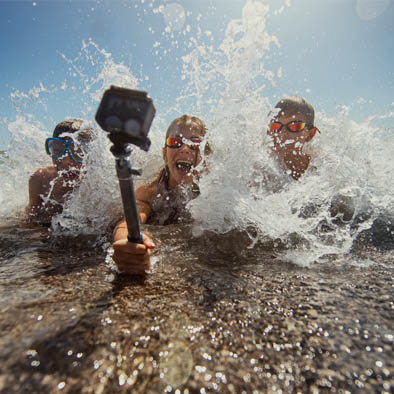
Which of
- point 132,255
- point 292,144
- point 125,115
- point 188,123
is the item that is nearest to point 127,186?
point 125,115

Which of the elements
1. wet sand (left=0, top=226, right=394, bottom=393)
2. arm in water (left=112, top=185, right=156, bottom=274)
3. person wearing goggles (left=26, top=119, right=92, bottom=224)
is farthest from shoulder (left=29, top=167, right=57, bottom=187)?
arm in water (left=112, top=185, right=156, bottom=274)

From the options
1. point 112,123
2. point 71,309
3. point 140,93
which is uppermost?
point 140,93

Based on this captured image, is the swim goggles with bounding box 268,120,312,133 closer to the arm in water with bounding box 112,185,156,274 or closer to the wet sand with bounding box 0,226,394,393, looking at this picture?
the wet sand with bounding box 0,226,394,393

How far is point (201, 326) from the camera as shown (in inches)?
42.5

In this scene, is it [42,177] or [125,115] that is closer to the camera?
[125,115]

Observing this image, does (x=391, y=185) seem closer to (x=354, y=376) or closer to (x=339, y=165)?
(x=339, y=165)

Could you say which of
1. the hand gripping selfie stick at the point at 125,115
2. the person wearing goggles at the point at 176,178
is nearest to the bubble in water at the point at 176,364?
the hand gripping selfie stick at the point at 125,115

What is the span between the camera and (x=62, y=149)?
3.89m

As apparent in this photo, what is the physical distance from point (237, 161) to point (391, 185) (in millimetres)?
2764

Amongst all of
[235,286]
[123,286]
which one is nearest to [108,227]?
[123,286]

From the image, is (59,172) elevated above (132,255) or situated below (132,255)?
above

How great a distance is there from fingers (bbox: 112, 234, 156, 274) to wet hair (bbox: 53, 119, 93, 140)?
2.84 metres

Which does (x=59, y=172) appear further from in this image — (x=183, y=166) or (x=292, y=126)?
(x=292, y=126)

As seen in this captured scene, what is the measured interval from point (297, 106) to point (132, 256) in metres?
3.89
